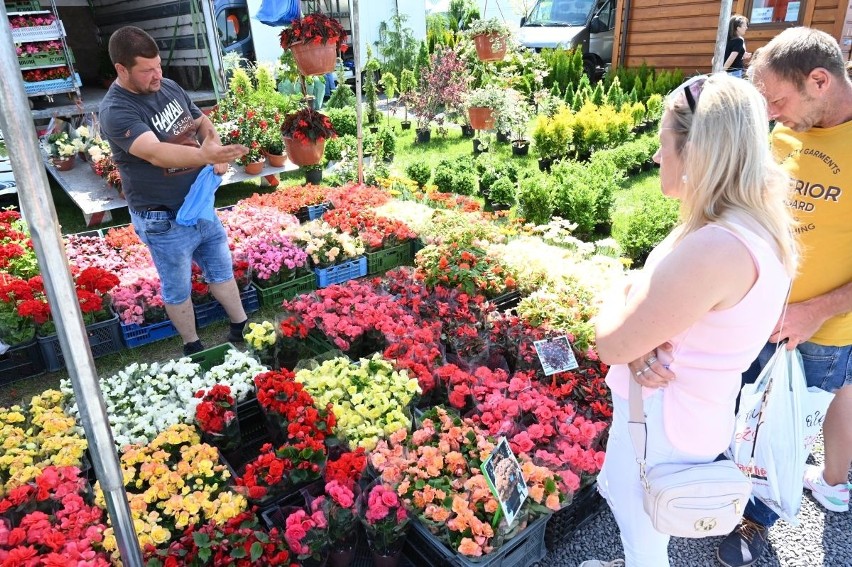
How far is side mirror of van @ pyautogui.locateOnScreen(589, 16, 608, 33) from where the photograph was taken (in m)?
13.2

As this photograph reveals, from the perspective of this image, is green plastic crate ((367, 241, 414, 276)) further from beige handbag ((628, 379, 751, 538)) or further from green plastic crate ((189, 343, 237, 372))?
beige handbag ((628, 379, 751, 538))

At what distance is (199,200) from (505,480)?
7.62ft

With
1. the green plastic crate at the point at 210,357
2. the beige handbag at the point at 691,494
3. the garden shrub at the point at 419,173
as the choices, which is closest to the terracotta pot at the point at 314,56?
the garden shrub at the point at 419,173

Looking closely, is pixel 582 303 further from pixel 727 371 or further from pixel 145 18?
pixel 145 18

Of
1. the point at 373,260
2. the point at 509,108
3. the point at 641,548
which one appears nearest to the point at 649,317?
the point at 641,548

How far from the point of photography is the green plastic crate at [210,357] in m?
3.18

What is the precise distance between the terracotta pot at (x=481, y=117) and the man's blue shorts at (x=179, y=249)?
5.68 m

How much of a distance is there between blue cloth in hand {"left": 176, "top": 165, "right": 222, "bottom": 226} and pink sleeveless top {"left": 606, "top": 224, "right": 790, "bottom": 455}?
8.36ft

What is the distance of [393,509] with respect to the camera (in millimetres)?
2117

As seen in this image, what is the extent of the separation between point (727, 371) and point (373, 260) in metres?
3.65

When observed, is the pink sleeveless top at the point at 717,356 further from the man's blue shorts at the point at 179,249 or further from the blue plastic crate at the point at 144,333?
the blue plastic crate at the point at 144,333

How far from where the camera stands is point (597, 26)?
13188 millimetres

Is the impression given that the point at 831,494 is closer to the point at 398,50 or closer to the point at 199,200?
the point at 199,200

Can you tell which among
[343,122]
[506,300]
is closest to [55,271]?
[506,300]
